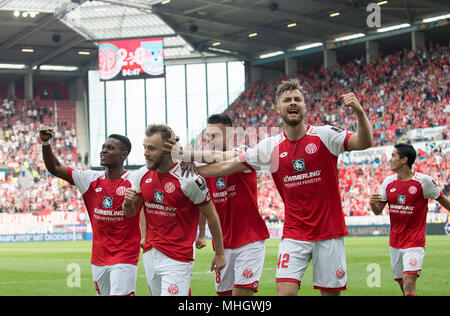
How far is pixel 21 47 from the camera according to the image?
47375 mm

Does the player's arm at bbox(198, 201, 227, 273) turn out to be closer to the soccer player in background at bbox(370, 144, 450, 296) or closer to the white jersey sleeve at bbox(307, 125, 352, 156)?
the white jersey sleeve at bbox(307, 125, 352, 156)

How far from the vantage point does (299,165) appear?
21.8ft

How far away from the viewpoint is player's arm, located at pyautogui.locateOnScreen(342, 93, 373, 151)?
19.4ft

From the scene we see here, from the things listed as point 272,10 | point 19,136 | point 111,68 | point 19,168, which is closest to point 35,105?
point 19,136

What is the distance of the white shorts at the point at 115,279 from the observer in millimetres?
7406

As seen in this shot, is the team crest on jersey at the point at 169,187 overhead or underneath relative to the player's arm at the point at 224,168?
underneath

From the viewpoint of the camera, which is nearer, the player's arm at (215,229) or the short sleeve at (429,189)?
the player's arm at (215,229)

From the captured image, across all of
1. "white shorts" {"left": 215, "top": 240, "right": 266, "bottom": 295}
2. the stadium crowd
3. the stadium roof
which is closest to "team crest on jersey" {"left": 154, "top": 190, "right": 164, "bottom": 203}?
"white shorts" {"left": 215, "top": 240, "right": 266, "bottom": 295}

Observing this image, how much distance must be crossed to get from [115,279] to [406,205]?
14.6 ft

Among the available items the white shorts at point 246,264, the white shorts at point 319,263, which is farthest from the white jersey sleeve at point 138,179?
the white shorts at point 246,264

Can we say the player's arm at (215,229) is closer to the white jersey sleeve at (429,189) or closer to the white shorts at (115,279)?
the white shorts at (115,279)

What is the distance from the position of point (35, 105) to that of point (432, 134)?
107ft

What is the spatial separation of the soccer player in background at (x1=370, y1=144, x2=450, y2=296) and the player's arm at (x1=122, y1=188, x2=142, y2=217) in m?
3.88

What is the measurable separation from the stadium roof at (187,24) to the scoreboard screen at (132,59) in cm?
127
